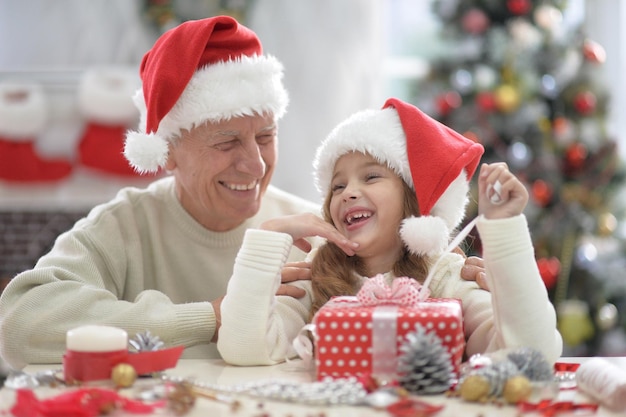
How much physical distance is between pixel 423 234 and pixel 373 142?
0.74ft

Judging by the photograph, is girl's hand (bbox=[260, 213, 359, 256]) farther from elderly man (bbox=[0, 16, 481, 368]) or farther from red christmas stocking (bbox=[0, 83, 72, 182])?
red christmas stocking (bbox=[0, 83, 72, 182])

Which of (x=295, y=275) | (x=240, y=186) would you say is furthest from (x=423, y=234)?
(x=240, y=186)

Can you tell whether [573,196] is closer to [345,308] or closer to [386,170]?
[386,170]

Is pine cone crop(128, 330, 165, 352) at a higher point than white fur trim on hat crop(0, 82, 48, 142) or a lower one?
lower

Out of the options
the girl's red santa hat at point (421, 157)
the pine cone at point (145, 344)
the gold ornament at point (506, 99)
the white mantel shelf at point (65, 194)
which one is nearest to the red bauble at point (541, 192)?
the gold ornament at point (506, 99)

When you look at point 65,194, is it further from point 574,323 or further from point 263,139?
point 574,323

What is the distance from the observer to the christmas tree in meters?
4.17

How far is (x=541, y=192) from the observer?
13.7 feet

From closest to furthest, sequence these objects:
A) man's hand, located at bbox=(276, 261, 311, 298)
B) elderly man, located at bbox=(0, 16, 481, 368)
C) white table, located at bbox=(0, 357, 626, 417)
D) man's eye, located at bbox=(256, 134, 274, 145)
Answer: white table, located at bbox=(0, 357, 626, 417) → man's hand, located at bbox=(276, 261, 311, 298) → elderly man, located at bbox=(0, 16, 481, 368) → man's eye, located at bbox=(256, 134, 274, 145)

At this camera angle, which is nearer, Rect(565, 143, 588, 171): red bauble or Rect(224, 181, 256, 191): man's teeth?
Rect(224, 181, 256, 191): man's teeth

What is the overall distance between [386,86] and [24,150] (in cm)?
195

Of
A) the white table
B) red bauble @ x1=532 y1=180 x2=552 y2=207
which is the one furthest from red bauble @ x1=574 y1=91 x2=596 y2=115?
the white table

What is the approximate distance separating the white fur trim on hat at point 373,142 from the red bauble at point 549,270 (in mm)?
2430

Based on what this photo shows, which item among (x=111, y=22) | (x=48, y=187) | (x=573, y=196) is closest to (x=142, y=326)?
(x=48, y=187)
